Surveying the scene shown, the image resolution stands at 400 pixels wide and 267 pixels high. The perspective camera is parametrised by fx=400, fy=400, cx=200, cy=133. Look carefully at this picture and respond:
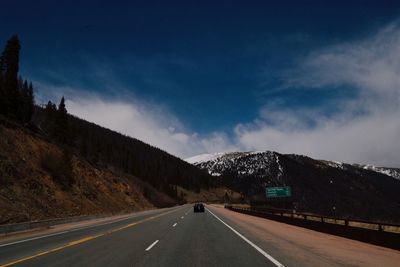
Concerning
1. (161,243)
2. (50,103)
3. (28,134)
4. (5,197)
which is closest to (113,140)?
(50,103)

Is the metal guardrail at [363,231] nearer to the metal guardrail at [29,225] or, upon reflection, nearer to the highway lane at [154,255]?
the highway lane at [154,255]

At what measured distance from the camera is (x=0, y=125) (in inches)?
1747

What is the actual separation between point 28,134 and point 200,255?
43.3m

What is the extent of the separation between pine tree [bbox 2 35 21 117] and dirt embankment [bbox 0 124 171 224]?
7643 millimetres

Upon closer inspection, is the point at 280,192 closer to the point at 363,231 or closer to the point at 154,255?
the point at 363,231

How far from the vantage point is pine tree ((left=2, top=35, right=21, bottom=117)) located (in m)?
55.9

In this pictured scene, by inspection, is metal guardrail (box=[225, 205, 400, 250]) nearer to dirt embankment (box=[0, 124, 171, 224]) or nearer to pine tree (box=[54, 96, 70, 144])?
dirt embankment (box=[0, 124, 171, 224])

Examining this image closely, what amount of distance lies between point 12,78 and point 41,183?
80.7ft

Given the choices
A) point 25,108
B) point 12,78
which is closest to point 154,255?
point 12,78

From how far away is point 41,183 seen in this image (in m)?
40.6

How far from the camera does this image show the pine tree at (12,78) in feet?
183

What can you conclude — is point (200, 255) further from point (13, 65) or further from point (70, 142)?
point (70, 142)

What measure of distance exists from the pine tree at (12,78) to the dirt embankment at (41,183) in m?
7.64

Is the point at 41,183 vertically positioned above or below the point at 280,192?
above
